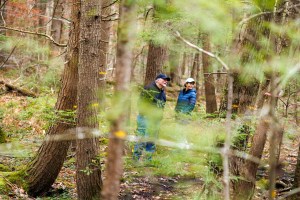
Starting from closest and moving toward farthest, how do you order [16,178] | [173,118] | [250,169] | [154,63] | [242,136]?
[173,118]
[242,136]
[250,169]
[16,178]
[154,63]

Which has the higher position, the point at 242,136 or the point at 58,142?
the point at 242,136

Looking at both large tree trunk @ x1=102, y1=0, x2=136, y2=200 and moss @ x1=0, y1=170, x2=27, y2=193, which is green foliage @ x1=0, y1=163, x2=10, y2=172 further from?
large tree trunk @ x1=102, y1=0, x2=136, y2=200

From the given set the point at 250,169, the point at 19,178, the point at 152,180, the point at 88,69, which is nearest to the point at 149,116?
the point at 88,69

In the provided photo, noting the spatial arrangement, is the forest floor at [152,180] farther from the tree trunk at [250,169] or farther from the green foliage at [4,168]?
the tree trunk at [250,169]

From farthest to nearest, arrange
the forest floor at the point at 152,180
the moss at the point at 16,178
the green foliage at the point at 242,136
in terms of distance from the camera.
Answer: the moss at the point at 16,178
the forest floor at the point at 152,180
the green foliage at the point at 242,136

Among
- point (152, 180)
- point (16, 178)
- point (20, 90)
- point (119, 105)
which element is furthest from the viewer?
point (20, 90)

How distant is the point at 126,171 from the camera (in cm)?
745

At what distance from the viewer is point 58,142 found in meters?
6.16

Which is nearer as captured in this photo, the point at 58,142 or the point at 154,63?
the point at 58,142

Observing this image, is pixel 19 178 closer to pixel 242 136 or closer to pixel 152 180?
pixel 152 180

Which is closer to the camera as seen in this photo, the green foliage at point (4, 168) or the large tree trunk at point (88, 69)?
the large tree trunk at point (88, 69)

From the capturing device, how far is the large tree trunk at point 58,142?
611 cm

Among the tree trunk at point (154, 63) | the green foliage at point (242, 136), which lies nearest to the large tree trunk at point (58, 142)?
the green foliage at point (242, 136)

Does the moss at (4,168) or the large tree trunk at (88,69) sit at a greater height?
the large tree trunk at (88,69)
